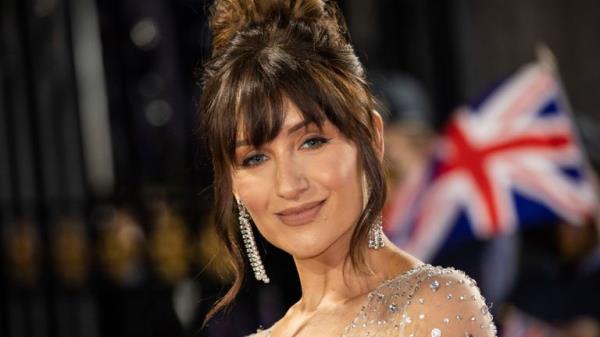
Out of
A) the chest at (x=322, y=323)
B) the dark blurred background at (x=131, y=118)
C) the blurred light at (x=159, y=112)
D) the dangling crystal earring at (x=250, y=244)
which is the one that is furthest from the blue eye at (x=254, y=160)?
the blurred light at (x=159, y=112)

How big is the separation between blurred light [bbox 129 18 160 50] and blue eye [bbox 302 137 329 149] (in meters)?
3.53

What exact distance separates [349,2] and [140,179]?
1291mm

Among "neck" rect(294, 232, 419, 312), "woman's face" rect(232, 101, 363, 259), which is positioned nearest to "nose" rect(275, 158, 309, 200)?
"woman's face" rect(232, 101, 363, 259)

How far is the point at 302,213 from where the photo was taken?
1.98 metres

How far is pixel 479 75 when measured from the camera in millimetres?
5219

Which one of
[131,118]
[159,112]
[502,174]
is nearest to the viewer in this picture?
[502,174]

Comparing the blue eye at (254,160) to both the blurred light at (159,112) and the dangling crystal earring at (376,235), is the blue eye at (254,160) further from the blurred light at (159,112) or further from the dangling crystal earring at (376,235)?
the blurred light at (159,112)

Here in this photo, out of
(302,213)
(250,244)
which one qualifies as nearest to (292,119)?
(302,213)

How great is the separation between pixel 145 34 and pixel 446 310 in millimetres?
3783

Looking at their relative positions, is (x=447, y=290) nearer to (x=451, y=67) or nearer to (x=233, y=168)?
(x=233, y=168)

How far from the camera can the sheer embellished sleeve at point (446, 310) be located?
1.86 metres

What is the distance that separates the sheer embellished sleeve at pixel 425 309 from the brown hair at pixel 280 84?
0.35ft

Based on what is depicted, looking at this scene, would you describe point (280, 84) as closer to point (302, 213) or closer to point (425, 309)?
point (302, 213)

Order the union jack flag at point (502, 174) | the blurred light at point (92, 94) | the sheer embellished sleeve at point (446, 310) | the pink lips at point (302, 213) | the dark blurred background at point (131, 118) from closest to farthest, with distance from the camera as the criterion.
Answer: the sheer embellished sleeve at point (446, 310), the pink lips at point (302, 213), the union jack flag at point (502, 174), the dark blurred background at point (131, 118), the blurred light at point (92, 94)
